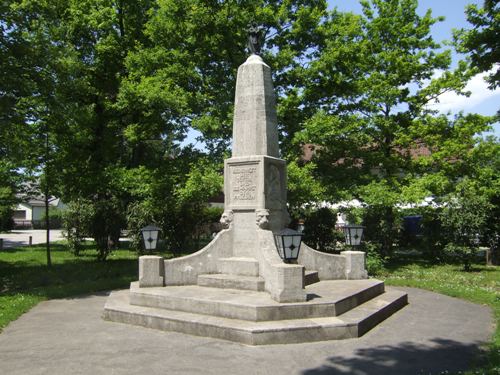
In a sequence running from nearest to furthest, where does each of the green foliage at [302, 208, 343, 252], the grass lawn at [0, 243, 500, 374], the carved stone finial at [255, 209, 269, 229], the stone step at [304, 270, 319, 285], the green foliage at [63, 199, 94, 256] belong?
1. the carved stone finial at [255, 209, 269, 229]
2. the stone step at [304, 270, 319, 285]
3. the grass lawn at [0, 243, 500, 374]
4. the green foliage at [63, 199, 94, 256]
5. the green foliage at [302, 208, 343, 252]

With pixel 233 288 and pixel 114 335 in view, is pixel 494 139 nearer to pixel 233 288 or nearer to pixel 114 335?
pixel 233 288

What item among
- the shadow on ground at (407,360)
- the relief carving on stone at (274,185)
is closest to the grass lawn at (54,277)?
the relief carving on stone at (274,185)

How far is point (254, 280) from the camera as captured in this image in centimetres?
933

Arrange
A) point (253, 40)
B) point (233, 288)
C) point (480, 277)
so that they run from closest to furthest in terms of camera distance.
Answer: point (233, 288), point (253, 40), point (480, 277)

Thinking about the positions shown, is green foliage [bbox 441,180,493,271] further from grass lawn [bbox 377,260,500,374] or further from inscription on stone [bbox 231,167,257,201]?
inscription on stone [bbox 231,167,257,201]

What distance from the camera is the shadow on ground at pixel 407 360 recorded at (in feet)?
19.2

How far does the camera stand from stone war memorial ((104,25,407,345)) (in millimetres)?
7516

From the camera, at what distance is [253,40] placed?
11.3m

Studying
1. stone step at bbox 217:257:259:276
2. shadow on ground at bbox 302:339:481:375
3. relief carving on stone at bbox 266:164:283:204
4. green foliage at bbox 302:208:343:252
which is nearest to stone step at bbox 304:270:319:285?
stone step at bbox 217:257:259:276

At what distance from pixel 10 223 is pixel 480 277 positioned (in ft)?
147

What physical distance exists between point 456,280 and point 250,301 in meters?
9.29

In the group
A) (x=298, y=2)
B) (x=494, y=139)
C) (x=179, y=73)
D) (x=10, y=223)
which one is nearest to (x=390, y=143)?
(x=494, y=139)

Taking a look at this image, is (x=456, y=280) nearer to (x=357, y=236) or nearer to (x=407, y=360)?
(x=357, y=236)

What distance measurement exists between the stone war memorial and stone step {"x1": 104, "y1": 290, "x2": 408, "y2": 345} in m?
0.02
